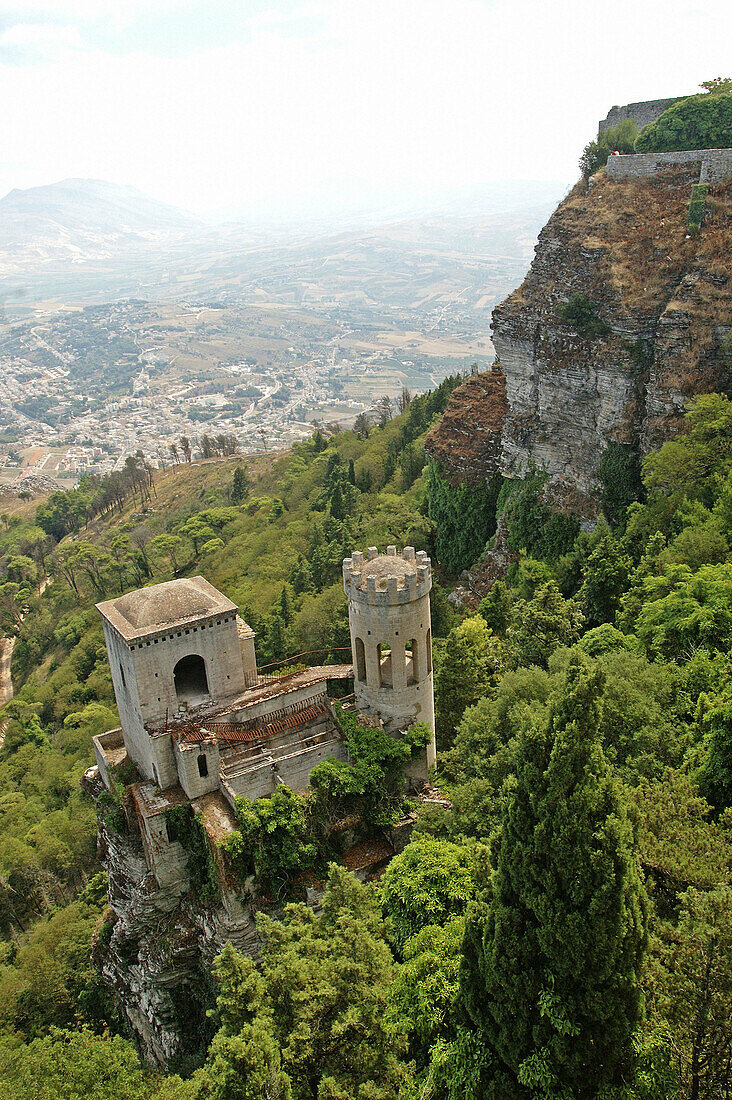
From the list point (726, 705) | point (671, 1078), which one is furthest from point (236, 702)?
point (671, 1078)

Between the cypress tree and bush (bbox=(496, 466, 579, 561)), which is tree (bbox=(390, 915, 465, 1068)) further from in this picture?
bush (bbox=(496, 466, 579, 561))

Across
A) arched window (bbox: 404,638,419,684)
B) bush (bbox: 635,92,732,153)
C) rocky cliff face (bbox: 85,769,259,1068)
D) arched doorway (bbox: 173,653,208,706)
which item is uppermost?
bush (bbox: 635,92,732,153)

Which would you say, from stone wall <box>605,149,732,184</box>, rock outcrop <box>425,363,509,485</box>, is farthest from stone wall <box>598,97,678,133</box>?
rock outcrop <box>425,363,509,485</box>

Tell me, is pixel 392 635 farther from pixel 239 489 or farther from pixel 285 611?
pixel 239 489

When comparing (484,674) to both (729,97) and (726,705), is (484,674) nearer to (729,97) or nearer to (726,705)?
(726,705)

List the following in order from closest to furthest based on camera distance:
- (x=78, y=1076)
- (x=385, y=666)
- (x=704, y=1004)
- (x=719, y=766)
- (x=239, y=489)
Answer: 1. (x=704, y=1004)
2. (x=719, y=766)
3. (x=78, y=1076)
4. (x=385, y=666)
5. (x=239, y=489)

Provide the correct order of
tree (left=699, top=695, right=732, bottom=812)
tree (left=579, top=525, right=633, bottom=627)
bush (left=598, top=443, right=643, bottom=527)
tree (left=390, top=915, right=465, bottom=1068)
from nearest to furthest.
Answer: tree (left=390, top=915, right=465, bottom=1068) < tree (left=699, top=695, right=732, bottom=812) < tree (left=579, top=525, right=633, bottom=627) < bush (left=598, top=443, right=643, bottom=527)

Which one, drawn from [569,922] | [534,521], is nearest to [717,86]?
[534,521]
